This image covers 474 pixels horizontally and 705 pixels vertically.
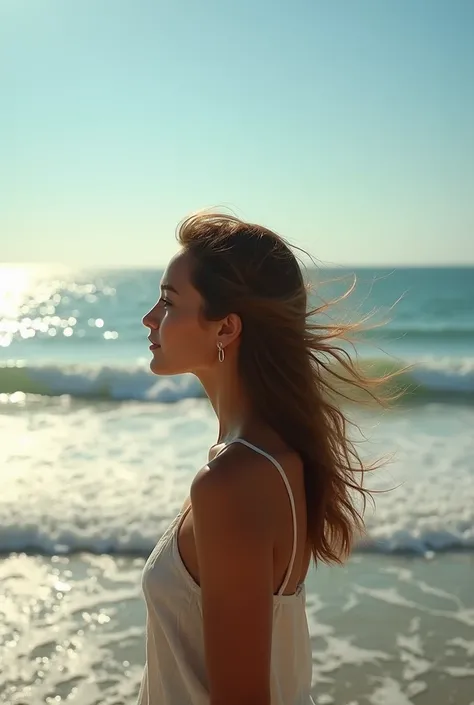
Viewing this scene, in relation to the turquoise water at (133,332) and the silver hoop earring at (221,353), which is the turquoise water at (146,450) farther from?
the silver hoop earring at (221,353)

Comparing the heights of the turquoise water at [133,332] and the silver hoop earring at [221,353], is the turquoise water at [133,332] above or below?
below

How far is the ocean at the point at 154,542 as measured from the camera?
4496 mm

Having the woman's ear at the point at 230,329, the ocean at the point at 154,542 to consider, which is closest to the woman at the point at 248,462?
the woman's ear at the point at 230,329

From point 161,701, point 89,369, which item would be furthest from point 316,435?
point 89,369

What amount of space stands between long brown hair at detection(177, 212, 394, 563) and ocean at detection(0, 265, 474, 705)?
0.39 m

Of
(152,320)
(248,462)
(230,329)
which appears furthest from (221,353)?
(248,462)

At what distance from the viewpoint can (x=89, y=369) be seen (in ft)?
63.1

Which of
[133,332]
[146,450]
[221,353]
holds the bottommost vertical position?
[133,332]

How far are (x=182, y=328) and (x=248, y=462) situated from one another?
45 cm

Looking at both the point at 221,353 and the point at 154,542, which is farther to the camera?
the point at 154,542

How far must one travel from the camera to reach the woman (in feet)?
4.75

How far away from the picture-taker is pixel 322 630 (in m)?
5.14

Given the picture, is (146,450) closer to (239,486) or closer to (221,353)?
(221,353)

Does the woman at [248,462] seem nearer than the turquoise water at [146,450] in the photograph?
Yes
